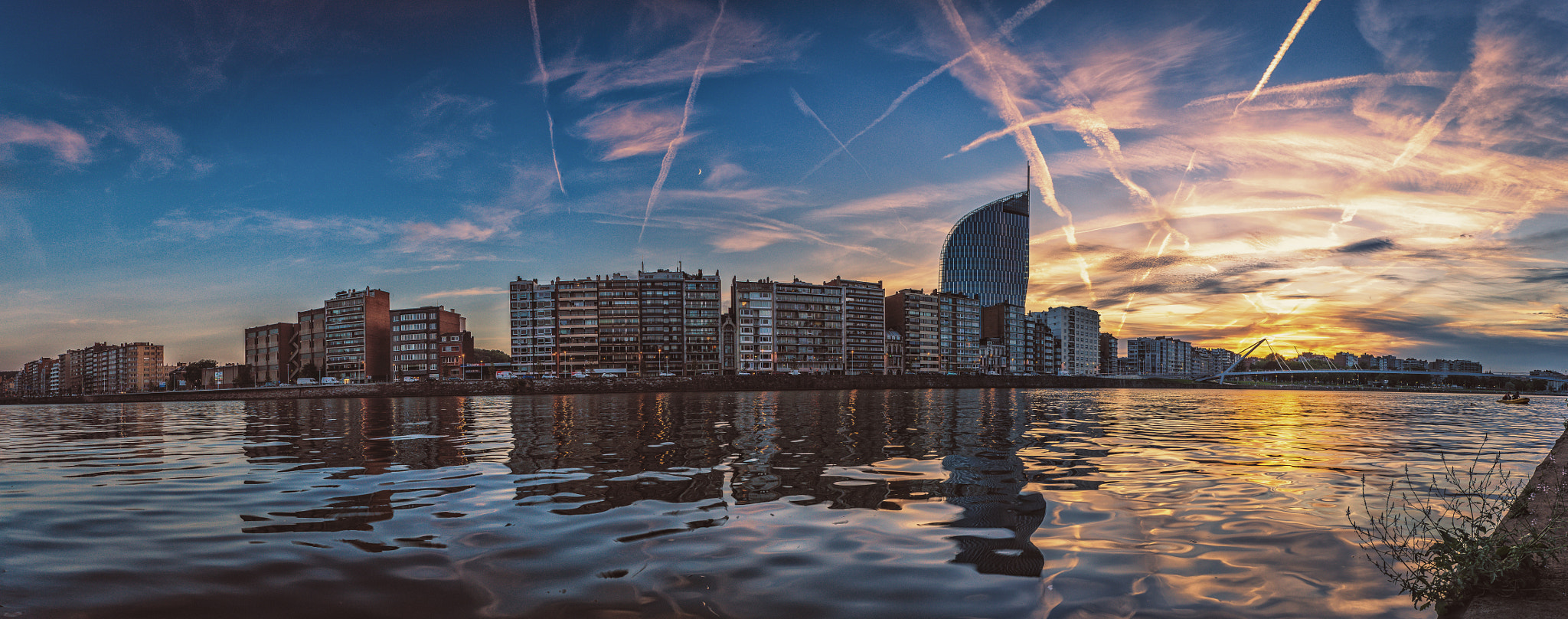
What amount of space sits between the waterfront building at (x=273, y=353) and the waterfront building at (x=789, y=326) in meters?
112

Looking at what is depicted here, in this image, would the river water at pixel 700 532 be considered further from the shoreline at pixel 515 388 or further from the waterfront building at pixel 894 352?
the waterfront building at pixel 894 352

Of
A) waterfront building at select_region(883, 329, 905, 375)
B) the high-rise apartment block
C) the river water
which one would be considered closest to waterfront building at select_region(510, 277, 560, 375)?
the high-rise apartment block

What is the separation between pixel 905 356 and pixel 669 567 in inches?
7477

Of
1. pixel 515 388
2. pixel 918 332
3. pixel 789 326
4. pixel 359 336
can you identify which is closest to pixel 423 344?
pixel 359 336

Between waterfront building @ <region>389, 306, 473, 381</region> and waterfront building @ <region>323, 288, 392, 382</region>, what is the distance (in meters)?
3.61

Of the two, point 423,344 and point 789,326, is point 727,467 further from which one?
point 423,344

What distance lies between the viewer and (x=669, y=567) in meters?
6.78

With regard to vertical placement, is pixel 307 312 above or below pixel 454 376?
above

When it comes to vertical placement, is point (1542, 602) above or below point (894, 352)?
above

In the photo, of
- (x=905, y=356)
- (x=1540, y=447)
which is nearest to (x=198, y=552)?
(x=1540, y=447)

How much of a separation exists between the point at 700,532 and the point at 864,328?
172 meters

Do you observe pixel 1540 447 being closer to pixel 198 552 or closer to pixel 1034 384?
pixel 198 552

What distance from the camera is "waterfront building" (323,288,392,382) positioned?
155250mm

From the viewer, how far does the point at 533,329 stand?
15825 centimetres
